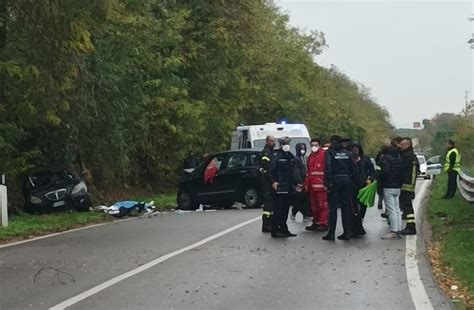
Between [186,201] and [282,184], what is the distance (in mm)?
9368

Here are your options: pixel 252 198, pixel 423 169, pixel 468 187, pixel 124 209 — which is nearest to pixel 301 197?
pixel 252 198

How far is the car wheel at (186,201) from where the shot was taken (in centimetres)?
2248

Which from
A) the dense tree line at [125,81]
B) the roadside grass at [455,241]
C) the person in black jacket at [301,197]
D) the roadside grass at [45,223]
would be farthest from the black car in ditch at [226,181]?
the roadside grass at [455,241]

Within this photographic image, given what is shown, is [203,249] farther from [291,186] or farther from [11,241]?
[11,241]

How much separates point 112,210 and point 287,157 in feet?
26.2

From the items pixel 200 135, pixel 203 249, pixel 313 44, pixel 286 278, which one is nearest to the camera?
pixel 286 278

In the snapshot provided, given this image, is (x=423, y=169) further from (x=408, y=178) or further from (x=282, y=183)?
(x=282, y=183)

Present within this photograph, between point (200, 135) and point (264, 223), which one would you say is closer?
point (264, 223)

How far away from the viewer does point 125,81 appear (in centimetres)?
2531

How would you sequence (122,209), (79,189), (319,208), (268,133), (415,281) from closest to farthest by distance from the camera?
(415,281), (319,208), (122,209), (79,189), (268,133)

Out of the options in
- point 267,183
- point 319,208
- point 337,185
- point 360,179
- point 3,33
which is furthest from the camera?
point 3,33

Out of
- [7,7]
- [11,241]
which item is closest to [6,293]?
[11,241]

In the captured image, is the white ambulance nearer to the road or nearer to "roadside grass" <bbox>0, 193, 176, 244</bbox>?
"roadside grass" <bbox>0, 193, 176, 244</bbox>

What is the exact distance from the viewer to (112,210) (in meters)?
20.3
